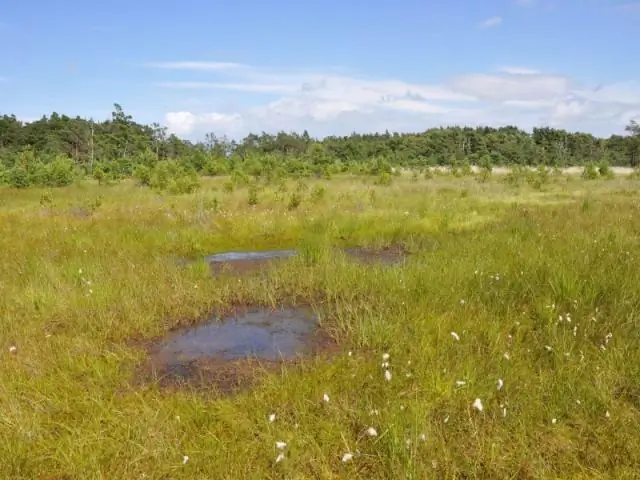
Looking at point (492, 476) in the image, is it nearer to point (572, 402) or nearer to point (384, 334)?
point (572, 402)

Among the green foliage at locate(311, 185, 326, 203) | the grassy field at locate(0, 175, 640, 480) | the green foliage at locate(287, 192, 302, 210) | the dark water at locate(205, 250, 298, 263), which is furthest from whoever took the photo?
the green foliage at locate(311, 185, 326, 203)

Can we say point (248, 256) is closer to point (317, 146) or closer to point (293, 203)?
point (293, 203)

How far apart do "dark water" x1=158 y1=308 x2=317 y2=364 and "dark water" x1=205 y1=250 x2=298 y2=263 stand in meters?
4.45

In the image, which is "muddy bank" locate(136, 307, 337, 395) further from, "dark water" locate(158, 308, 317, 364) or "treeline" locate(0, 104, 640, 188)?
"treeline" locate(0, 104, 640, 188)

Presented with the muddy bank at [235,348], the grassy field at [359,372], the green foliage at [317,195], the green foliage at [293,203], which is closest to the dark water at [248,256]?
the grassy field at [359,372]

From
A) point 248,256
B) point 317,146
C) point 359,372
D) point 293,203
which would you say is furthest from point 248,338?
point 317,146

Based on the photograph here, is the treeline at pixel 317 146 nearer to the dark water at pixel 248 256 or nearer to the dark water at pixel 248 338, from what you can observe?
the dark water at pixel 248 256

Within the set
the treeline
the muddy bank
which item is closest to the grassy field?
the muddy bank

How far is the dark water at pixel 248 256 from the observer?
1172cm

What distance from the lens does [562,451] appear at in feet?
11.4

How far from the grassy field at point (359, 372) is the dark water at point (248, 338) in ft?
1.10

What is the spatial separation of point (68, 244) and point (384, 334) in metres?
9.43

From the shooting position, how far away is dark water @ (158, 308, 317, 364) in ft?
18.9

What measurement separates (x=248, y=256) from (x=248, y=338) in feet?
20.0
